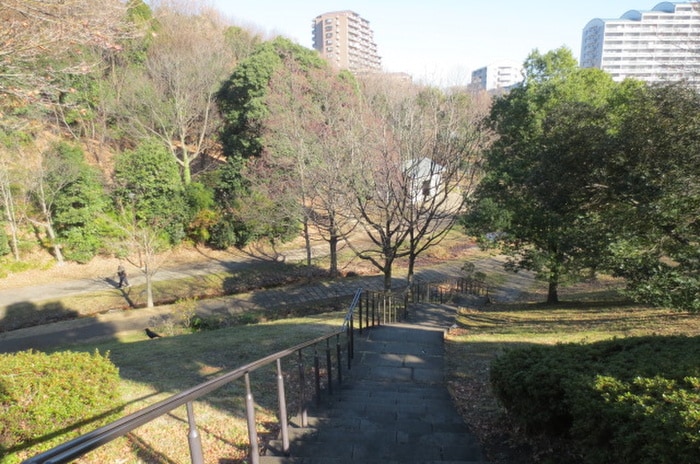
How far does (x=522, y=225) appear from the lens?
44.9 ft

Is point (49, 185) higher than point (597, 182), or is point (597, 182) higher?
point (597, 182)

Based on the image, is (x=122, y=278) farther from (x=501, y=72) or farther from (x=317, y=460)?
(x=501, y=72)

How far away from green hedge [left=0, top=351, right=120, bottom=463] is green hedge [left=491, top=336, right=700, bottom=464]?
→ 4.04 meters

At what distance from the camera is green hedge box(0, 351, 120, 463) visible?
3.59 metres

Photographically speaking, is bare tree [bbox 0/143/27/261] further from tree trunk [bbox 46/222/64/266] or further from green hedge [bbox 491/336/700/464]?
green hedge [bbox 491/336/700/464]

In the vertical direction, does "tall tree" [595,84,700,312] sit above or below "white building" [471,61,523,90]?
below

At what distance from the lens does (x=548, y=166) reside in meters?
10.6

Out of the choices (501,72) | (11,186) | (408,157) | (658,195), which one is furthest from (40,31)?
(501,72)

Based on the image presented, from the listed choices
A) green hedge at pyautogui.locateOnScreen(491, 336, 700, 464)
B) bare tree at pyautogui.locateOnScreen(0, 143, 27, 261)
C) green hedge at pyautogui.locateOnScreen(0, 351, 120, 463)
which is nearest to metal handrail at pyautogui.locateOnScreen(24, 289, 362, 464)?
green hedge at pyautogui.locateOnScreen(0, 351, 120, 463)

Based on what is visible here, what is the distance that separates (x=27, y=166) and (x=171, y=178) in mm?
6027

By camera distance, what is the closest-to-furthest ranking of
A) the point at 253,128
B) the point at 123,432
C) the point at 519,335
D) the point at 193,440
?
the point at 123,432 → the point at 193,440 → the point at 519,335 → the point at 253,128

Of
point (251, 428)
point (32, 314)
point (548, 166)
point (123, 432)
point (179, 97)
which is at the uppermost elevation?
point (179, 97)

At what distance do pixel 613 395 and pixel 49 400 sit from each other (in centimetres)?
475

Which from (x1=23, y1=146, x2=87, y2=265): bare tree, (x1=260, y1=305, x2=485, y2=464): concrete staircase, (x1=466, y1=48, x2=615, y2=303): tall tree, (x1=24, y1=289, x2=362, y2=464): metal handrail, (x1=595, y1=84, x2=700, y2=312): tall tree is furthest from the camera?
(x1=23, y1=146, x2=87, y2=265): bare tree
